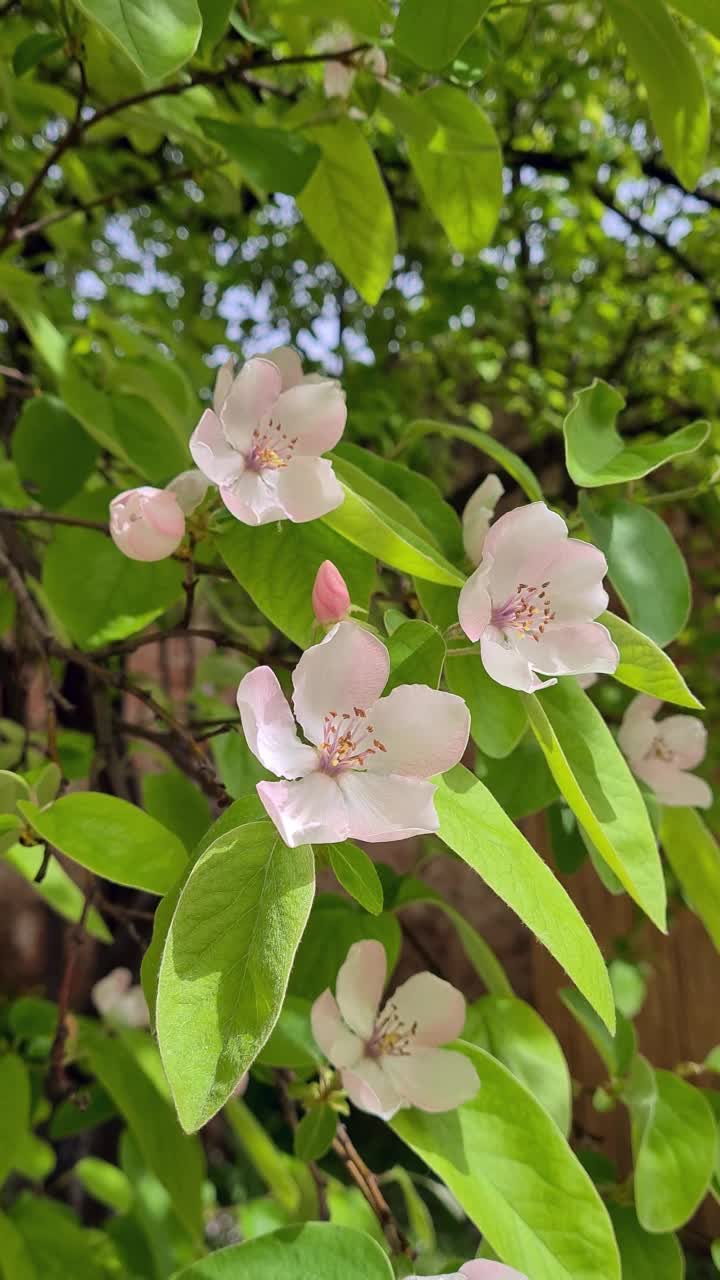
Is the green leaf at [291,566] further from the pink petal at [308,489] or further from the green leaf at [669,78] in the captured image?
the green leaf at [669,78]

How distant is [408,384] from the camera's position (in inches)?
62.2

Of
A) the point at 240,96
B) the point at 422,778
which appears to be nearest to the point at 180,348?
the point at 240,96

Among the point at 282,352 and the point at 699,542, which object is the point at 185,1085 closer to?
the point at 282,352

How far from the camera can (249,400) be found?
1.42 feet

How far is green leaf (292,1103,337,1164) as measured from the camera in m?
0.49

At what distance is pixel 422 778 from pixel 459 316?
1.16m

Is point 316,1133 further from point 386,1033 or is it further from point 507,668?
point 507,668

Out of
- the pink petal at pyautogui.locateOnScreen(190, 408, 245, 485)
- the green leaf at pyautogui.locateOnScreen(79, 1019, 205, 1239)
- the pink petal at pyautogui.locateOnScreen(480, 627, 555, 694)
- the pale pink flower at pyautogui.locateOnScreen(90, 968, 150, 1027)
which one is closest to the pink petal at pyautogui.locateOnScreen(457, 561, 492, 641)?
the pink petal at pyautogui.locateOnScreen(480, 627, 555, 694)

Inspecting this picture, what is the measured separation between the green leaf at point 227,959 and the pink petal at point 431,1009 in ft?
0.67

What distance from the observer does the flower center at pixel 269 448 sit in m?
0.41

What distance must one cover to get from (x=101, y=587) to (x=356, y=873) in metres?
0.29

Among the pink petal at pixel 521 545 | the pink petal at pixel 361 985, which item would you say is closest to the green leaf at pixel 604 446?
the pink petal at pixel 521 545

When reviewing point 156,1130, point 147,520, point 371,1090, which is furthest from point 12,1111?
point 147,520

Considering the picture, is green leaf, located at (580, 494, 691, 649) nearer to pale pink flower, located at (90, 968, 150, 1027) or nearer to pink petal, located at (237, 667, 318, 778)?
pink petal, located at (237, 667, 318, 778)
